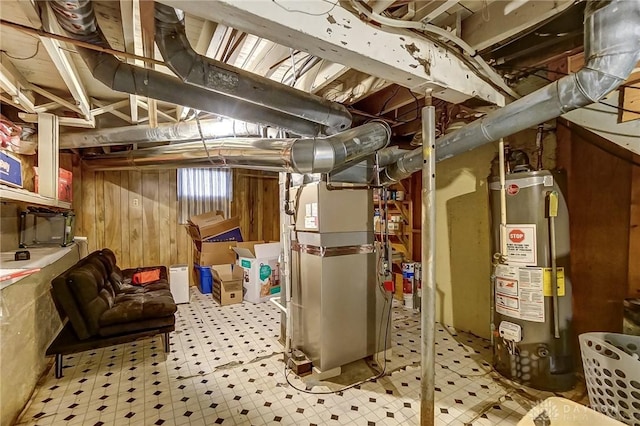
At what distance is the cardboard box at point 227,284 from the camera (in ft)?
14.1

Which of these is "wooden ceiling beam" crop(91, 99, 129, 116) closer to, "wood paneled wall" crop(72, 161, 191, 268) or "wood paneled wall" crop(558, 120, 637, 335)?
"wood paneled wall" crop(72, 161, 191, 268)

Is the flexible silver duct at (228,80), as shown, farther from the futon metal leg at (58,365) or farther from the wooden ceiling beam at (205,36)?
the futon metal leg at (58,365)

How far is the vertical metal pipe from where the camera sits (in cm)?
171

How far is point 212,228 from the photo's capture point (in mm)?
4898

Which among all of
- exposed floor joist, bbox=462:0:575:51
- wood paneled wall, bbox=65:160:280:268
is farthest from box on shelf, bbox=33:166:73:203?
exposed floor joist, bbox=462:0:575:51

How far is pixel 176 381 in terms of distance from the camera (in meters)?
2.34

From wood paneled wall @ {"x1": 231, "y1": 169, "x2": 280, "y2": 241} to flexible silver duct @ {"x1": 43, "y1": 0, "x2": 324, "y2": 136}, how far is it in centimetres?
372

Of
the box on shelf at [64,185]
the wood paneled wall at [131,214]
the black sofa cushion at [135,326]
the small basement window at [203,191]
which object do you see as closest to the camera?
the black sofa cushion at [135,326]

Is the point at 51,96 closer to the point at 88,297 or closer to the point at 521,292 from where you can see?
the point at 88,297

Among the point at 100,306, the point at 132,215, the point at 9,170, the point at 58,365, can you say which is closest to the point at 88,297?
the point at 100,306

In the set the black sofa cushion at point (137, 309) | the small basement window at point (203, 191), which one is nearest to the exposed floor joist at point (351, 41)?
the black sofa cushion at point (137, 309)

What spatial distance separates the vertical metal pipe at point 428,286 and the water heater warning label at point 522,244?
0.94m

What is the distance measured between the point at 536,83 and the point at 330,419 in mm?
3119

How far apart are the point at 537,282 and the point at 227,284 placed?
375cm
